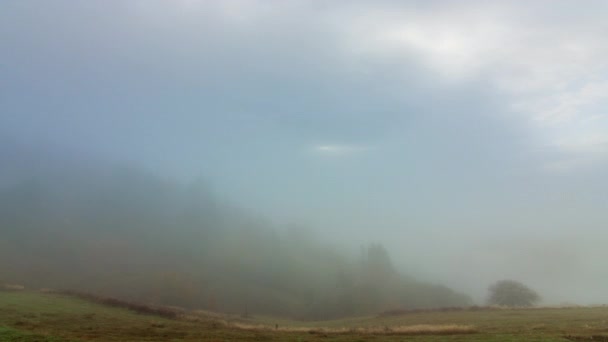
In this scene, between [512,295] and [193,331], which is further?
[512,295]

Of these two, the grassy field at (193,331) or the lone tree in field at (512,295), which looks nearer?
the grassy field at (193,331)

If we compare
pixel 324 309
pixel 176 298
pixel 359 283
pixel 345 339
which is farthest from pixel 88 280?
pixel 345 339

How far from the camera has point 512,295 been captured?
407 feet

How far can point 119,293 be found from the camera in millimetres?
154750

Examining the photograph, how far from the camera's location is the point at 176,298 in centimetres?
14425

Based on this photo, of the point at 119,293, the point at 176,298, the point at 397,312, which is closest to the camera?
the point at 397,312

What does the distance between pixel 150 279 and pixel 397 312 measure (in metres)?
117

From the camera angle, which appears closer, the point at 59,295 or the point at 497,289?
the point at 59,295

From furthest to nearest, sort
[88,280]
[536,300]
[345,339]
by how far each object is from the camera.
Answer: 1. [88,280]
2. [536,300]
3. [345,339]

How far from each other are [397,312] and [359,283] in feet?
353

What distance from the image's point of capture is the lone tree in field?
403 feet

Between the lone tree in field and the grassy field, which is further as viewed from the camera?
the lone tree in field

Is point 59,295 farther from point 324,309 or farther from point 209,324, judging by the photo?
point 324,309

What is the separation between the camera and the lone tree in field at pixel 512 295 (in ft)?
403
